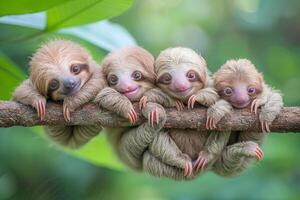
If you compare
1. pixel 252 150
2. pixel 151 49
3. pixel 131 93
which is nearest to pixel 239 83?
pixel 252 150

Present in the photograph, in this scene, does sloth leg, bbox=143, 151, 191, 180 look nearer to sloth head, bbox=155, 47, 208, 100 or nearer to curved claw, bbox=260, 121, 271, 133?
sloth head, bbox=155, 47, 208, 100

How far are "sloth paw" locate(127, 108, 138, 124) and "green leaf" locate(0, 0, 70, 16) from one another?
712 mm

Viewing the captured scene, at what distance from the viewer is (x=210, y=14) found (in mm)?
8625

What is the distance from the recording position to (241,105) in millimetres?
3439

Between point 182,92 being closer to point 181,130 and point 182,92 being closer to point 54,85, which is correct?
point 181,130

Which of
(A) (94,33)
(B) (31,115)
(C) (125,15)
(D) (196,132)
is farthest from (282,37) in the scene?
(B) (31,115)

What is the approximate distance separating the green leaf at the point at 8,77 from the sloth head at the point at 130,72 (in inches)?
22.1

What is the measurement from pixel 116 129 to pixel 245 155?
81 cm

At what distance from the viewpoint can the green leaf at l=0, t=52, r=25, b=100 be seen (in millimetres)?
3787

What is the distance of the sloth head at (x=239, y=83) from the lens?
3.45 metres

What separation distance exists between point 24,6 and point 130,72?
0.70m

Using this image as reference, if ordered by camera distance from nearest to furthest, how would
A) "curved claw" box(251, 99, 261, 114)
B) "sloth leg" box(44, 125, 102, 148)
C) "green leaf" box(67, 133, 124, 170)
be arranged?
"curved claw" box(251, 99, 261, 114)
"sloth leg" box(44, 125, 102, 148)
"green leaf" box(67, 133, 124, 170)

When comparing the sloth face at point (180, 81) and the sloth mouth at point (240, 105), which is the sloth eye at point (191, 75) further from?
the sloth mouth at point (240, 105)

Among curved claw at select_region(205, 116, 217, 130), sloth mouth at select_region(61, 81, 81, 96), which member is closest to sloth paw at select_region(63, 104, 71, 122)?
sloth mouth at select_region(61, 81, 81, 96)
